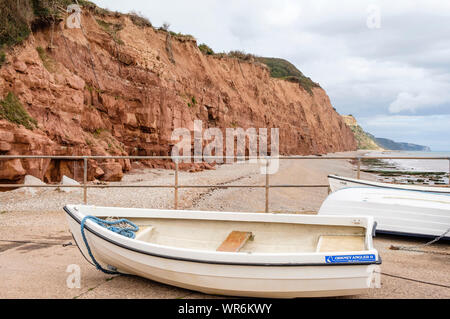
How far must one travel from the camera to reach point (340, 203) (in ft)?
21.5

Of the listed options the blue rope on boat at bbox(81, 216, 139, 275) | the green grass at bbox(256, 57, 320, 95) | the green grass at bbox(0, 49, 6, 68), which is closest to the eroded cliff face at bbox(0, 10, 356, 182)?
the green grass at bbox(0, 49, 6, 68)

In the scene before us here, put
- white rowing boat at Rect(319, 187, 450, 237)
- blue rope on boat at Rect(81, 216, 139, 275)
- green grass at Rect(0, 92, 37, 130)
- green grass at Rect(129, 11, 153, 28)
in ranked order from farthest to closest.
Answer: green grass at Rect(129, 11, 153, 28) → green grass at Rect(0, 92, 37, 130) → white rowing boat at Rect(319, 187, 450, 237) → blue rope on boat at Rect(81, 216, 139, 275)

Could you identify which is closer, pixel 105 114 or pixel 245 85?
pixel 105 114

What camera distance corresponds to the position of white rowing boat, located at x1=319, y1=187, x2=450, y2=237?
5.89m

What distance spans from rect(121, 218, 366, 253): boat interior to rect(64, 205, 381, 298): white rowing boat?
0.01 meters

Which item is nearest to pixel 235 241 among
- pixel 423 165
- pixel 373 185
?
pixel 373 185

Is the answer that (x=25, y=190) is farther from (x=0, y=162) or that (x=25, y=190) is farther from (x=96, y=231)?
(x=96, y=231)

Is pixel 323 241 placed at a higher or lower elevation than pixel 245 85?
lower

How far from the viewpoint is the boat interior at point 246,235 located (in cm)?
435

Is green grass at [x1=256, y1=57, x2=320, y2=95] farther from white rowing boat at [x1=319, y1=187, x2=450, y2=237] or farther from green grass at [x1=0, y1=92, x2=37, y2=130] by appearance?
white rowing boat at [x1=319, y1=187, x2=450, y2=237]

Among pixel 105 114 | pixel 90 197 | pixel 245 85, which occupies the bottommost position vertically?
pixel 90 197

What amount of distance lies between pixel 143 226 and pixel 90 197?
7.68 meters

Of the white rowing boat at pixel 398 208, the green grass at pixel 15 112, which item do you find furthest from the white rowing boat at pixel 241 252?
the green grass at pixel 15 112

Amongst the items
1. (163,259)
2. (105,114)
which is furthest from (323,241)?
(105,114)
